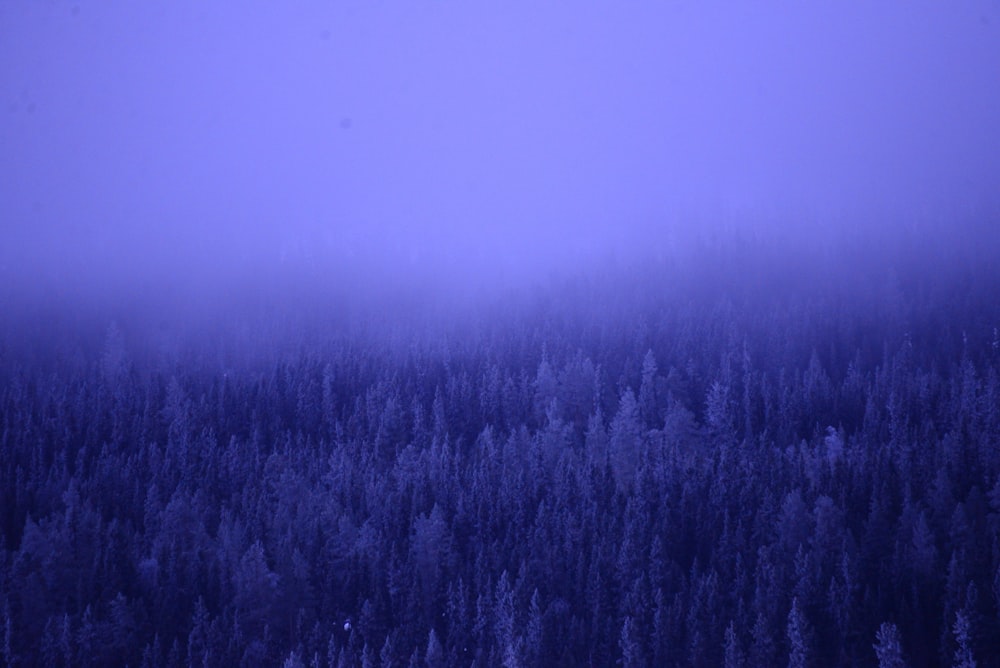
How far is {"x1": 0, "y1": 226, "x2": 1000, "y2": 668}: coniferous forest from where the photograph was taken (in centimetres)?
8088

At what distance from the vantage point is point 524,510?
356ft

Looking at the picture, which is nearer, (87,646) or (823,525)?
(87,646)

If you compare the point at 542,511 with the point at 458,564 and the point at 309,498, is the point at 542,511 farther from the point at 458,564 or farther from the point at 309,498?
the point at 309,498

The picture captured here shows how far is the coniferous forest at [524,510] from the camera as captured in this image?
265ft

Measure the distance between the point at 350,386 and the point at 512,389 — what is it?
1341 inches

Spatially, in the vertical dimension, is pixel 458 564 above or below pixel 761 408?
below

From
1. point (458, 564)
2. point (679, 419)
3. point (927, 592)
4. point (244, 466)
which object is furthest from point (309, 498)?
point (927, 592)

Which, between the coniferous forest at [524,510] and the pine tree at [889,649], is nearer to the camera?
the pine tree at [889,649]

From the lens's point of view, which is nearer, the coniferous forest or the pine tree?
the pine tree

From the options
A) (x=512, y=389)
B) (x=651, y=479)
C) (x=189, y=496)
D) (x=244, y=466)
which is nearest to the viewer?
(x=651, y=479)

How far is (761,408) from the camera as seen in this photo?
13562cm

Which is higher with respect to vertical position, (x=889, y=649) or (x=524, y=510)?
(x=889, y=649)

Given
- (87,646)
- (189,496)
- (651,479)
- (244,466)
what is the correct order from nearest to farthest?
(87,646), (651,479), (189,496), (244,466)

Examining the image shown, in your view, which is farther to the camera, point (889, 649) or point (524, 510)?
point (524, 510)
